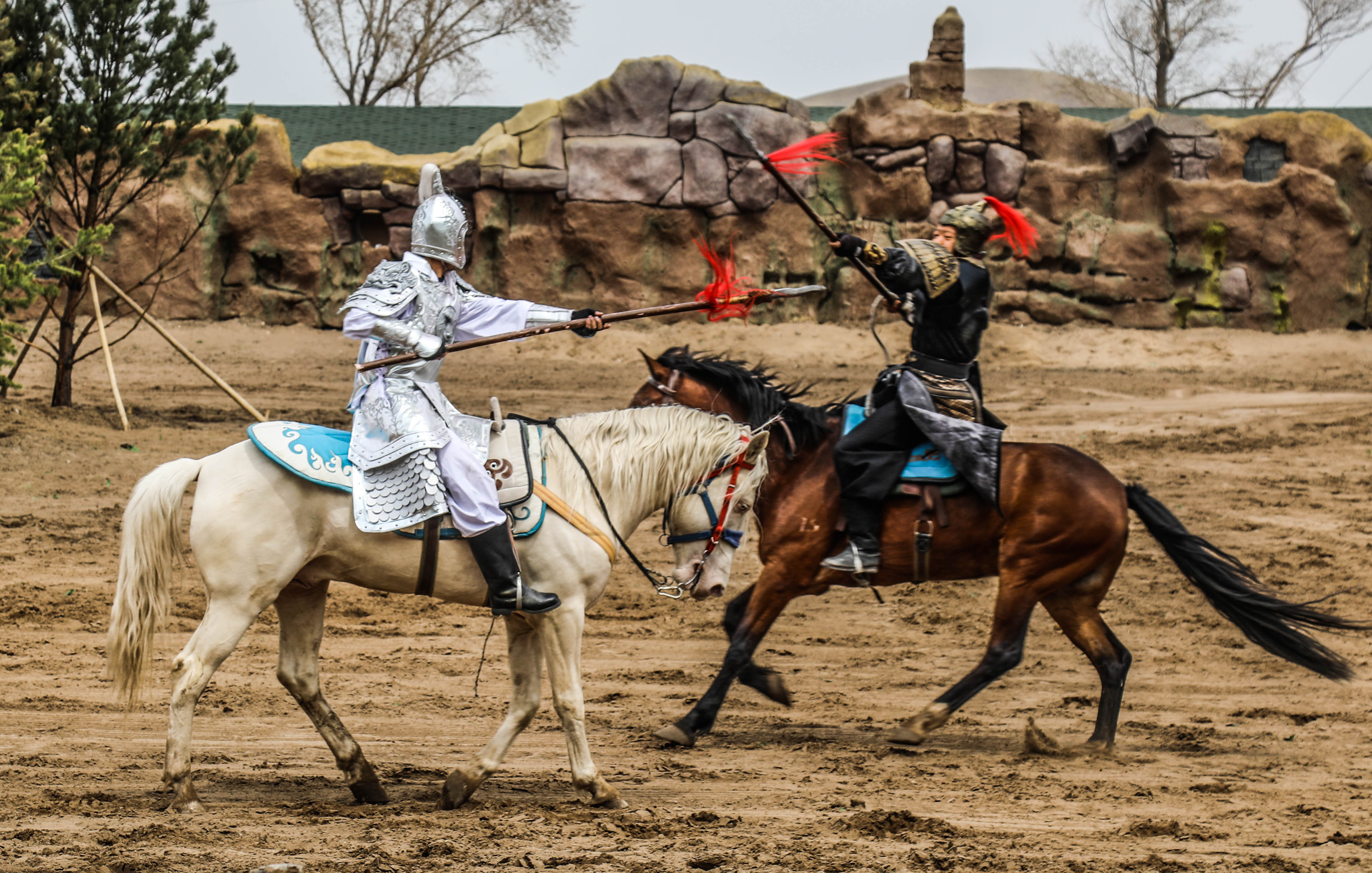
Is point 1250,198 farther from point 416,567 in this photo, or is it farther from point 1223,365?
point 416,567

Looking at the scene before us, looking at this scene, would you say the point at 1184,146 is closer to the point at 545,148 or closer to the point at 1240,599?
the point at 545,148

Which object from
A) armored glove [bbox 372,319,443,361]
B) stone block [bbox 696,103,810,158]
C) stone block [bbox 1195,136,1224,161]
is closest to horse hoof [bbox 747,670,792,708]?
armored glove [bbox 372,319,443,361]

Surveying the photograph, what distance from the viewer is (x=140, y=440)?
11578 mm

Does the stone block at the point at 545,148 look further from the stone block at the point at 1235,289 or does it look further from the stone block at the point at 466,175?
the stone block at the point at 1235,289

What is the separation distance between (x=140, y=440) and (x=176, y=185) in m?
6.95

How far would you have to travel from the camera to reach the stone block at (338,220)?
17953 mm

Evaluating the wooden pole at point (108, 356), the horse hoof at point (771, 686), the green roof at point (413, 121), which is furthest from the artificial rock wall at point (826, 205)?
the horse hoof at point (771, 686)

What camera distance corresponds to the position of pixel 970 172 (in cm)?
1831

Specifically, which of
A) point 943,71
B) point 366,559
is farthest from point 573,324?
point 943,71

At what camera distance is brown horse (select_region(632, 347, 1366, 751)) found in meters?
5.75

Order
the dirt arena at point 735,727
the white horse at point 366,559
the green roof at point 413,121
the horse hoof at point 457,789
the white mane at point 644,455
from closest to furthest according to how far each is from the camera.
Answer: the dirt arena at point 735,727 < the white horse at point 366,559 < the horse hoof at point 457,789 < the white mane at point 644,455 < the green roof at point 413,121

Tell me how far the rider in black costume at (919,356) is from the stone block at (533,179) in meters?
11.8

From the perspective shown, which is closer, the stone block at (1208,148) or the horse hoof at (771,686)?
the horse hoof at (771,686)

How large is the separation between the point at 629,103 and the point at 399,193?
3.46 m
